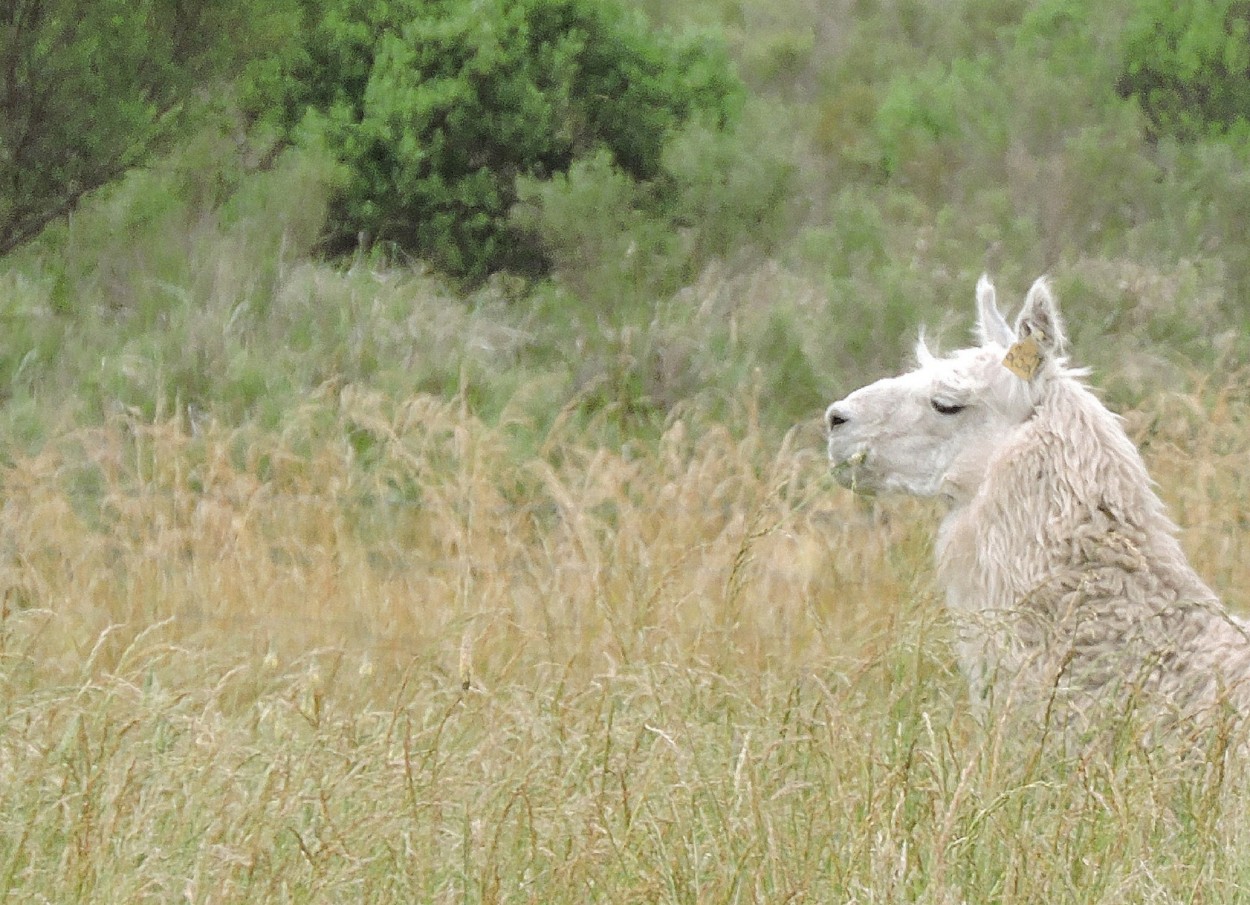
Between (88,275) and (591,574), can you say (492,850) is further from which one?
(88,275)

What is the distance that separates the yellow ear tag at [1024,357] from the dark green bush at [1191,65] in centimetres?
1468

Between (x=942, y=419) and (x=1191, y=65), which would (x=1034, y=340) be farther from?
(x=1191, y=65)

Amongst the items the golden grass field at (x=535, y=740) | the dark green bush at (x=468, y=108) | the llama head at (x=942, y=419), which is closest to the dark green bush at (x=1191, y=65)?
the dark green bush at (x=468, y=108)

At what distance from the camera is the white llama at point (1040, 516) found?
158 inches

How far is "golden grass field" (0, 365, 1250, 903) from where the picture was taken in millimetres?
3115

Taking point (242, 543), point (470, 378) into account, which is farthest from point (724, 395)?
point (242, 543)

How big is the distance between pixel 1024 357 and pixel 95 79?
5090 millimetres

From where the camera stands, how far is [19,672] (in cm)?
498

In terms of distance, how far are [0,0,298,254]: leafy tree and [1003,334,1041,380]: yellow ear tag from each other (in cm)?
491

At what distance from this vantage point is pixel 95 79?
798 centimetres

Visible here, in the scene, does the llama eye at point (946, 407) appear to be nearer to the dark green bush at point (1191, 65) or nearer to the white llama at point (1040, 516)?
the white llama at point (1040, 516)

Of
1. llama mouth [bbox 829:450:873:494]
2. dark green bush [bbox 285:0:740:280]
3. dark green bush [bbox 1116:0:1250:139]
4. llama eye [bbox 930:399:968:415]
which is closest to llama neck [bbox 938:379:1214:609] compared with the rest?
llama eye [bbox 930:399:968:415]

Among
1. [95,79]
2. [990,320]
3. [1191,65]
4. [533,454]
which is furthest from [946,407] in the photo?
[1191,65]

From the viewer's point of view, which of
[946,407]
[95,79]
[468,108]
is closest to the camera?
[946,407]
